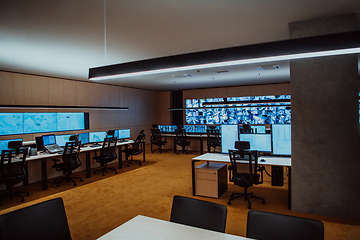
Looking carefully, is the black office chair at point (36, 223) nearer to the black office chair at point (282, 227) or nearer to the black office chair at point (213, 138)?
the black office chair at point (282, 227)

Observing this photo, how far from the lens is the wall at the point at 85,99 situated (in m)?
6.45

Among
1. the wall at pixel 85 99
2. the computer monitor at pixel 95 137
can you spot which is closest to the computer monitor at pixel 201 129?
the wall at pixel 85 99

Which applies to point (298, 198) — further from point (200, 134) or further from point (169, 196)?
point (200, 134)

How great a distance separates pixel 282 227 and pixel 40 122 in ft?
25.4

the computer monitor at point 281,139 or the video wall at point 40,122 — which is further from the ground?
the video wall at point 40,122

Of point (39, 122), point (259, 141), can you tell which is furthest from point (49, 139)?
point (259, 141)

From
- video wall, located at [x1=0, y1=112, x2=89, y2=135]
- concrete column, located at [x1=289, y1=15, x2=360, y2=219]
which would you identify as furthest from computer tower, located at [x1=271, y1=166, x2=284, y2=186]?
video wall, located at [x1=0, y1=112, x2=89, y2=135]

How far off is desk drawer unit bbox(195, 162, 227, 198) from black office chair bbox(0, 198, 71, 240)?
9.94 ft

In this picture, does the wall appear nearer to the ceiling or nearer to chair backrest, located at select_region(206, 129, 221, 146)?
the ceiling

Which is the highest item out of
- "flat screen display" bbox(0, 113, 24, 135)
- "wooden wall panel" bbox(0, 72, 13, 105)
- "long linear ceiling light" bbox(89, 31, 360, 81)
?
"wooden wall panel" bbox(0, 72, 13, 105)

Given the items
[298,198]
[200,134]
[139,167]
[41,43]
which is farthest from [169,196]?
[200,134]

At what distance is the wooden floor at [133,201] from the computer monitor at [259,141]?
0.95 m

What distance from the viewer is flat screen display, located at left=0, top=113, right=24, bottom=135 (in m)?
6.35

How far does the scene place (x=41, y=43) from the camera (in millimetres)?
4285
